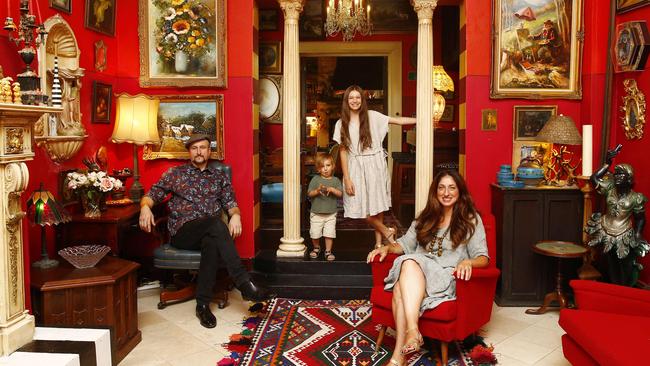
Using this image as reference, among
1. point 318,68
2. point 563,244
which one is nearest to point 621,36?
point 563,244

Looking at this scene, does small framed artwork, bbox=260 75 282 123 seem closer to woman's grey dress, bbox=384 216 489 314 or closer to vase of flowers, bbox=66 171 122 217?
vase of flowers, bbox=66 171 122 217

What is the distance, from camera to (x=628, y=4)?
496cm

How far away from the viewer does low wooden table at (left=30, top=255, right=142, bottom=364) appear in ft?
12.3

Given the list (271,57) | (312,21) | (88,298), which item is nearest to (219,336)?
(88,298)

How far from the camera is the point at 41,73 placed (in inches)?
171

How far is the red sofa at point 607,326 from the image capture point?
114 inches

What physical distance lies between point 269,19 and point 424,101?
335cm

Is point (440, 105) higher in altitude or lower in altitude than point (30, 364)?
higher

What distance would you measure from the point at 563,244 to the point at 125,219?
3.69 m

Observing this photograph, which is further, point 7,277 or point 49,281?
point 49,281

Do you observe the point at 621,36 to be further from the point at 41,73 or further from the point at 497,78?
the point at 41,73

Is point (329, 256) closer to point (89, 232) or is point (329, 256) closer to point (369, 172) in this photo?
point (369, 172)

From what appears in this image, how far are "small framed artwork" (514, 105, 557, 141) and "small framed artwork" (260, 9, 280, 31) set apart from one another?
153 inches

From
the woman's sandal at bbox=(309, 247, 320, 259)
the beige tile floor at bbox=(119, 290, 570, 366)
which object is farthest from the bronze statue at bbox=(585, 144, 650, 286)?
the woman's sandal at bbox=(309, 247, 320, 259)
